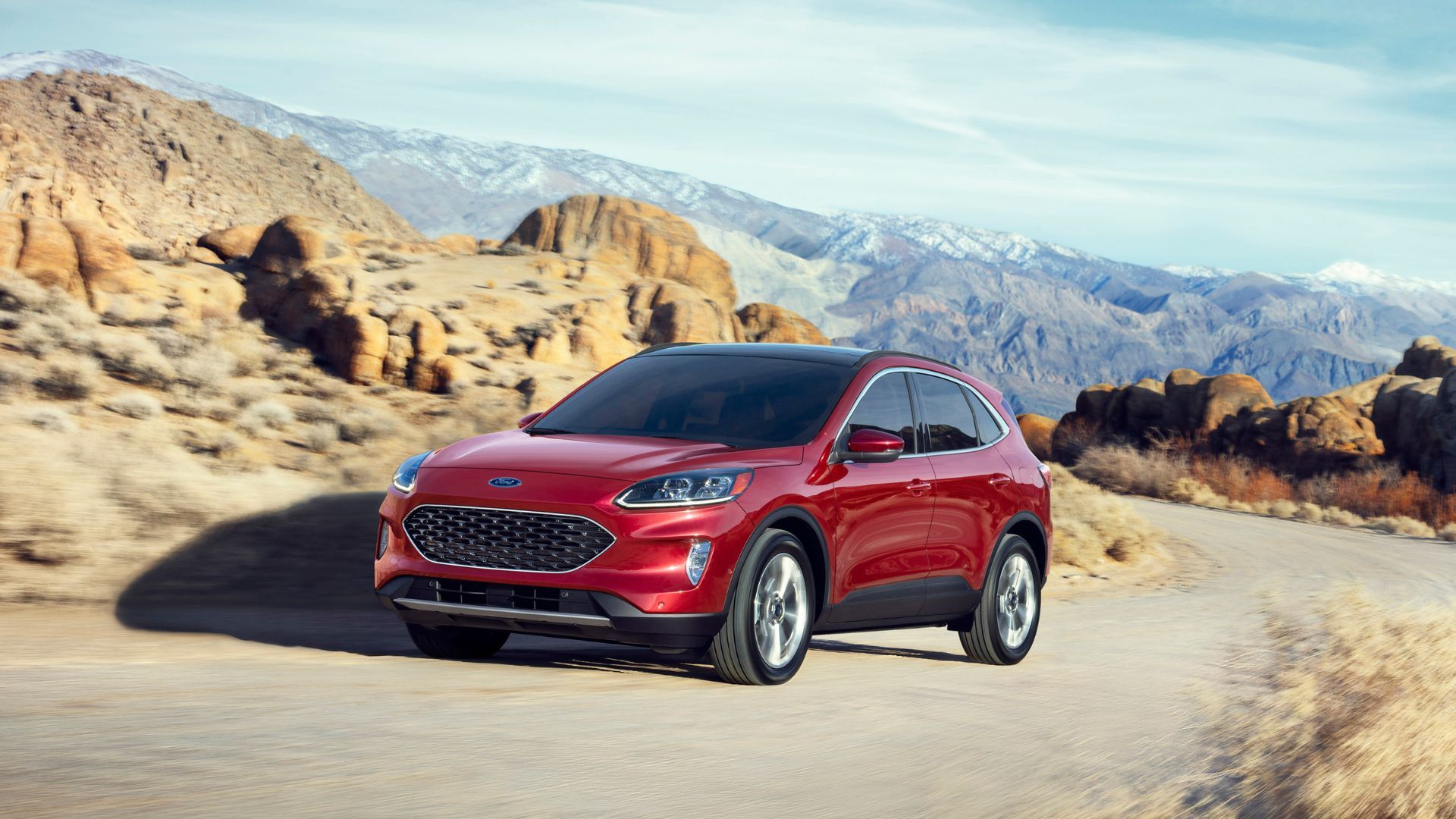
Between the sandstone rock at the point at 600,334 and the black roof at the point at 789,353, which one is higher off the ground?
the black roof at the point at 789,353

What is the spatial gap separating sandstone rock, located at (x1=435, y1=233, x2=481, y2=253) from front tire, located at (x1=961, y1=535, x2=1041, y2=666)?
3308 cm

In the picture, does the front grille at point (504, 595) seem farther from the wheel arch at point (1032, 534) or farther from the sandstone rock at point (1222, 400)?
the sandstone rock at point (1222, 400)

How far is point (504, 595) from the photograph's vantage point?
691 centimetres

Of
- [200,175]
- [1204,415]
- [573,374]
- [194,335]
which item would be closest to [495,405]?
[194,335]

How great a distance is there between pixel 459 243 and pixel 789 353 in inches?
1429

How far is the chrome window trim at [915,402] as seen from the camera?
7.99 m

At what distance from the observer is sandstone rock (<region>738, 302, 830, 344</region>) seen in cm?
4894

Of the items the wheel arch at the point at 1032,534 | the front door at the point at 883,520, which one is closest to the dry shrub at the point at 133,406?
the front door at the point at 883,520

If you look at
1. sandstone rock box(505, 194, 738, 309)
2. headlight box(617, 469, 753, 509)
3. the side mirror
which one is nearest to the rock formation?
the side mirror

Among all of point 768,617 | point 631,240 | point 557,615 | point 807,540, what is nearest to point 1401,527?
point 631,240

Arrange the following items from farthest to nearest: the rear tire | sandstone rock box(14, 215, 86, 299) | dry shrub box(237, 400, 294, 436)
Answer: sandstone rock box(14, 215, 86, 299), dry shrub box(237, 400, 294, 436), the rear tire

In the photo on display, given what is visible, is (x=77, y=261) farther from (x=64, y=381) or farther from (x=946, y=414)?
(x=946, y=414)

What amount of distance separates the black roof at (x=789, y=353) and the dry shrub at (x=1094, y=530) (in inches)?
409

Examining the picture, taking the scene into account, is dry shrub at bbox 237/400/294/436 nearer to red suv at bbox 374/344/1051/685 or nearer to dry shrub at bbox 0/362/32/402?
dry shrub at bbox 0/362/32/402
